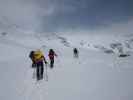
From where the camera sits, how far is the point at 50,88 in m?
9.90

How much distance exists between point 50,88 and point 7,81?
3.18 meters

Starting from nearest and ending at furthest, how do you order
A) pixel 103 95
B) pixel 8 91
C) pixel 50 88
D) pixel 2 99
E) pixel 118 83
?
pixel 2 99
pixel 103 95
pixel 8 91
pixel 50 88
pixel 118 83

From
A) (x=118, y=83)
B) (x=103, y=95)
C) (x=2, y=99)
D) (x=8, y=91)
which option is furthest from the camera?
(x=118, y=83)

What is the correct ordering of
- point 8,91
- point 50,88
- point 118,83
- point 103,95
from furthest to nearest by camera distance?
point 118,83 → point 50,88 → point 8,91 → point 103,95

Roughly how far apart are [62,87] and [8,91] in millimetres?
2794

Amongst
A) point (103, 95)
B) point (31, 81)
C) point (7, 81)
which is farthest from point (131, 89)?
point (7, 81)

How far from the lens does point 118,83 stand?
11.1 metres

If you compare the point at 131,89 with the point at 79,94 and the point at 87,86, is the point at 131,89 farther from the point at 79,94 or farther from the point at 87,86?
the point at 79,94

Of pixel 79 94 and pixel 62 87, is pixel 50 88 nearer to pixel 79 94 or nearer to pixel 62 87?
pixel 62 87

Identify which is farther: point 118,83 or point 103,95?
point 118,83

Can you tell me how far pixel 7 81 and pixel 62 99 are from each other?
4789mm

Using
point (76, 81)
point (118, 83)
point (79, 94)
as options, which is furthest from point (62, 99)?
point (118, 83)

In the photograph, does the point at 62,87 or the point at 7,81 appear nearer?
the point at 62,87

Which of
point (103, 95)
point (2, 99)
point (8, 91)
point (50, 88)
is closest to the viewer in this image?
point (2, 99)
